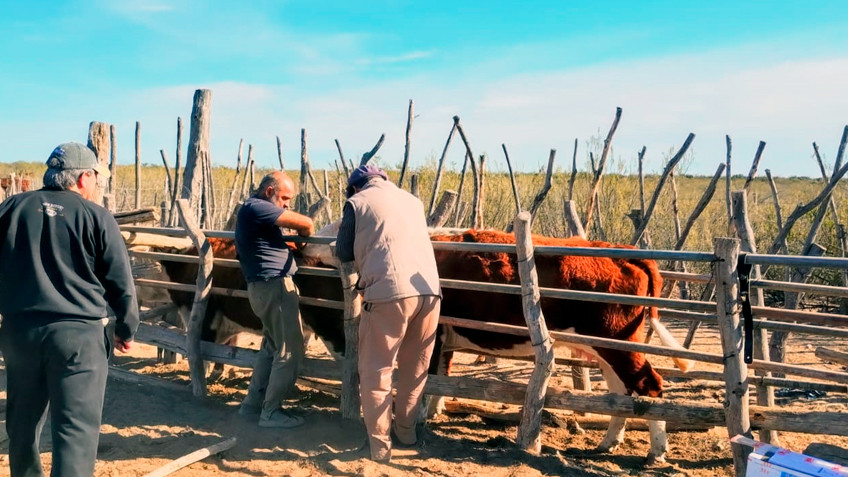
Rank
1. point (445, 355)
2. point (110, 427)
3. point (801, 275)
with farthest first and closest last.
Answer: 1. point (801, 275)
2. point (445, 355)
3. point (110, 427)

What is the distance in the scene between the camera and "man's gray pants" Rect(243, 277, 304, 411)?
5453mm

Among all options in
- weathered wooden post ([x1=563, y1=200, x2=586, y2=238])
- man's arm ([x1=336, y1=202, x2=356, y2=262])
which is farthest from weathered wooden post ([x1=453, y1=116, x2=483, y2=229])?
man's arm ([x1=336, y1=202, x2=356, y2=262])

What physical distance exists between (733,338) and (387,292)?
2.17 meters

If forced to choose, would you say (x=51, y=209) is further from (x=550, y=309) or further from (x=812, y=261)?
(x=812, y=261)

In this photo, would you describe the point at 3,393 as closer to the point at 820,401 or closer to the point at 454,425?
the point at 454,425

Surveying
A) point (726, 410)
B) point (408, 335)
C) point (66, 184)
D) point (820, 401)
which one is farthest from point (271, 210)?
point (820, 401)

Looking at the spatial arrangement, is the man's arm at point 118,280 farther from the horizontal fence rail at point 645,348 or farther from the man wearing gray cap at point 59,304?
the horizontal fence rail at point 645,348

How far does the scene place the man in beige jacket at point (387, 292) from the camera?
4559mm

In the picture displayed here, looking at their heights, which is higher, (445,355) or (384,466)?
(445,355)

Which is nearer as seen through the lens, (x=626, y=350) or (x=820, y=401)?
(x=626, y=350)

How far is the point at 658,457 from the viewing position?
16.9ft

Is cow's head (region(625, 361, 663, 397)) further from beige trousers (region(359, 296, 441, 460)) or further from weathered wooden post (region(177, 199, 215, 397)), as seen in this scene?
weathered wooden post (region(177, 199, 215, 397))

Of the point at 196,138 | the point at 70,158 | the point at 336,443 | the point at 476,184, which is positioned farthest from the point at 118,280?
the point at 476,184

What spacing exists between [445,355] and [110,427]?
2795 millimetres
